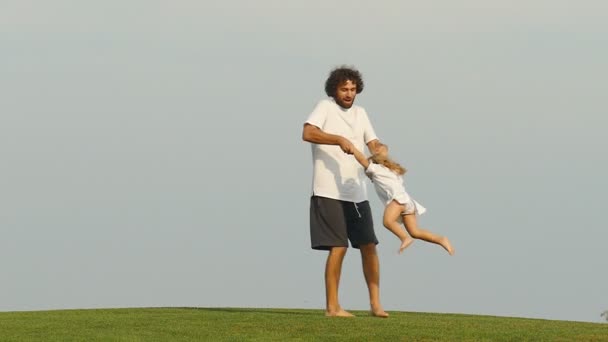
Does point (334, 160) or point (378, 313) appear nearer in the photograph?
point (334, 160)

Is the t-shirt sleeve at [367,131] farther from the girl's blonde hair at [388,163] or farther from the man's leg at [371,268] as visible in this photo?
the man's leg at [371,268]

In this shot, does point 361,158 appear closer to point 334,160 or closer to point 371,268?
point 334,160

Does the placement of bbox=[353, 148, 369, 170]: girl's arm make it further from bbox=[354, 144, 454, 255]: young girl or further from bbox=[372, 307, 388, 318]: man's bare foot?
bbox=[372, 307, 388, 318]: man's bare foot

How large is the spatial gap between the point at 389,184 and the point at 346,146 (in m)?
0.85

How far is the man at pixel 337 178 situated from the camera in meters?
14.0

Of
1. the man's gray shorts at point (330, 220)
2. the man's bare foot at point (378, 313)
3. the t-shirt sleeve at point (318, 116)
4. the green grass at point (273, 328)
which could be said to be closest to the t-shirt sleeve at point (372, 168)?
the man's gray shorts at point (330, 220)

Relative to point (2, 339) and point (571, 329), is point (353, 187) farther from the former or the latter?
point (2, 339)

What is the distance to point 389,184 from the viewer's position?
1393cm

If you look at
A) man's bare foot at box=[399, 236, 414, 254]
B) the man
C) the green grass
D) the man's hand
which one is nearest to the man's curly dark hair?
the man

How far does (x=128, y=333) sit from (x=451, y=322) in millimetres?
3933

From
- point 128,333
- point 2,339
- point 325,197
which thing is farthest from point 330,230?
point 2,339

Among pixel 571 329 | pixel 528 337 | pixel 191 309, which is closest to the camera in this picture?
pixel 528 337

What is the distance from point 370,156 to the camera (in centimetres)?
1398

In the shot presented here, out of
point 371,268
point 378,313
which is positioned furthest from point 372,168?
point 378,313
